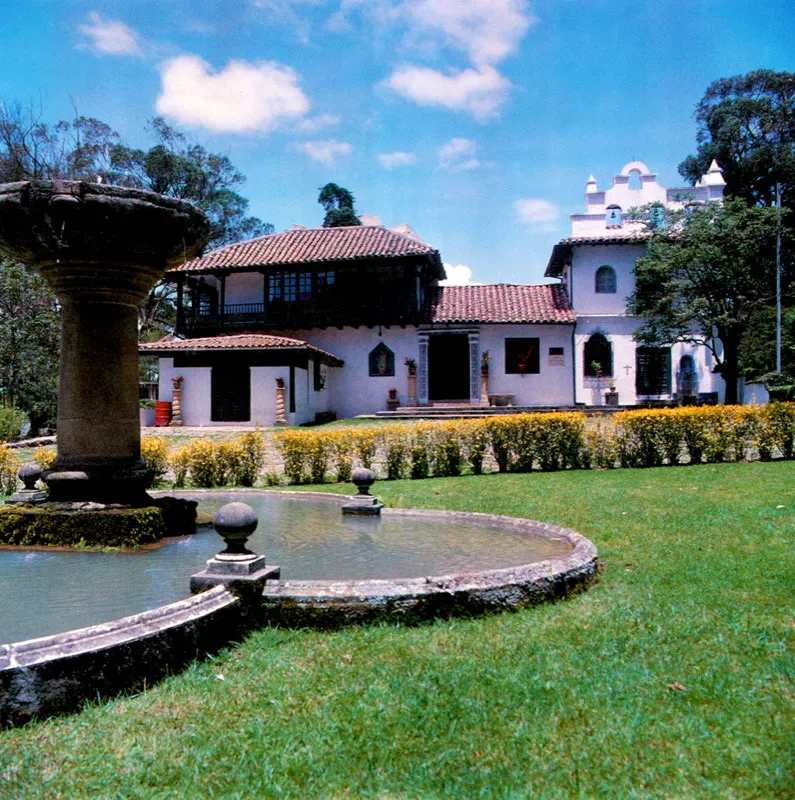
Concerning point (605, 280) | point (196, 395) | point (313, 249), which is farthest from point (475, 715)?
point (313, 249)

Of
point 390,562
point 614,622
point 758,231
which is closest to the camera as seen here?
point 614,622

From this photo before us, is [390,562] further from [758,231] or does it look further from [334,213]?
[334,213]

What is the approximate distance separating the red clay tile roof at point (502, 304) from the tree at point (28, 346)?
529 inches

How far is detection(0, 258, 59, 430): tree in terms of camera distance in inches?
851

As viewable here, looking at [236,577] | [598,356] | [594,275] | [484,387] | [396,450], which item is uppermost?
[594,275]

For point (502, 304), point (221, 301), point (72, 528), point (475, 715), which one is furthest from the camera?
point (221, 301)

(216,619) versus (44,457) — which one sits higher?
(44,457)

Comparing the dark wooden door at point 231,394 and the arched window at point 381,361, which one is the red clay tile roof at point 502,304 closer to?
the arched window at point 381,361

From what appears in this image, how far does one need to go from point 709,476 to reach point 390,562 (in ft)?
22.6

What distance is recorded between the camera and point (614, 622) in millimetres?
3572

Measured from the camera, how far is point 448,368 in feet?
85.7

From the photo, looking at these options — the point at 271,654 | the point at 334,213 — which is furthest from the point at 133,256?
the point at 334,213

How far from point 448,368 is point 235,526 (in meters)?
22.8

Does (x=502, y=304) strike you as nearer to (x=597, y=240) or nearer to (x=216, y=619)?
(x=597, y=240)
